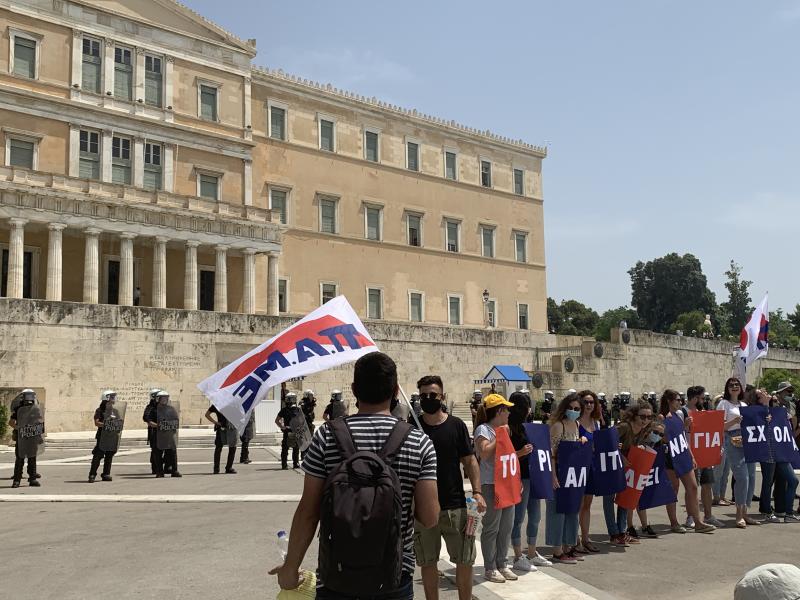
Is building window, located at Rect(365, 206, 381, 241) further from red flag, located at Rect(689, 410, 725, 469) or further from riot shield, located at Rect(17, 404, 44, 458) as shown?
red flag, located at Rect(689, 410, 725, 469)

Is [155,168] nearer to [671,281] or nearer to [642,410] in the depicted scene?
[642,410]

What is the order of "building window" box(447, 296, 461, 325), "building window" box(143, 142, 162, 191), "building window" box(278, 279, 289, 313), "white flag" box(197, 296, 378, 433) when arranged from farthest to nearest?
"building window" box(447, 296, 461, 325) < "building window" box(278, 279, 289, 313) < "building window" box(143, 142, 162, 191) < "white flag" box(197, 296, 378, 433)

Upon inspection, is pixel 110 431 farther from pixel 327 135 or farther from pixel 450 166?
pixel 450 166

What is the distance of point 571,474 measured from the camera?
7.82m

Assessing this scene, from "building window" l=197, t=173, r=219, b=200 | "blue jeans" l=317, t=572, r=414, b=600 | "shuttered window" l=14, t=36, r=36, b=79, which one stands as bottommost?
"blue jeans" l=317, t=572, r=414, b=600

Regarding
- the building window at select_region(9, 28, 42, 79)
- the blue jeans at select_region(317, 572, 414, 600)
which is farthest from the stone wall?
the blue jeans at select_region(317, 572, 414, 600)

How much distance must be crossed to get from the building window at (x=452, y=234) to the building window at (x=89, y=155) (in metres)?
21.6

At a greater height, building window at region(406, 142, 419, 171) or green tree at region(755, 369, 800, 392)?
building window at region(406, 142, 419, 171)

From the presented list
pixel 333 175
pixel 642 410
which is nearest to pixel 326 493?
pixel 642 410

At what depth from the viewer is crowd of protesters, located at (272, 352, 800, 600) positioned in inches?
127

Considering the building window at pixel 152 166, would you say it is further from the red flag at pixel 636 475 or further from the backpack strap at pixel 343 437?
the backpack strap at pixel 343 437

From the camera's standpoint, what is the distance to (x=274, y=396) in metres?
27.5

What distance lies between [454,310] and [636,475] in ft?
135

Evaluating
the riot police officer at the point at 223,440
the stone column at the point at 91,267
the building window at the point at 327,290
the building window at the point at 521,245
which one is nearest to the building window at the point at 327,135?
the building window at the point at 327,290
